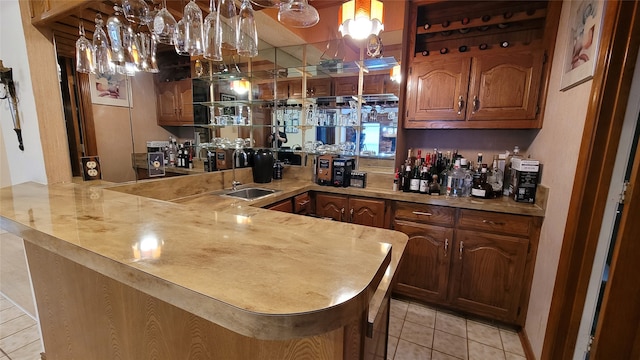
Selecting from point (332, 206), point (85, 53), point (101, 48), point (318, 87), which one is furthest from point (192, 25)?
Answer: point (318, 87)

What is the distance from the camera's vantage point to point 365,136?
2.67 meters

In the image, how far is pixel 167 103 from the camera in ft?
6.38

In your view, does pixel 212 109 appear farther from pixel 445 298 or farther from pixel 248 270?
pixel 445 298

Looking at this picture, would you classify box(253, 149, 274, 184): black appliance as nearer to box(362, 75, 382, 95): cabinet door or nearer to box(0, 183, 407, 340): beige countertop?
box(362, 75, 382, 95): cabinet door

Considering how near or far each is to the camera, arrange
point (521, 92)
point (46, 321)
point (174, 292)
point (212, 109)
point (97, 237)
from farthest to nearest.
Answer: point (212, 109), point (521, 92), point (46, 321), point (97, 237), point (174, 292)

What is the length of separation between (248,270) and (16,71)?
2019 mm

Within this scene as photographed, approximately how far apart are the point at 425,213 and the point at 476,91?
41.6 inches

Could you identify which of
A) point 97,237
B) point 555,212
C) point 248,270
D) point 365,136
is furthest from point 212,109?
point 555,212

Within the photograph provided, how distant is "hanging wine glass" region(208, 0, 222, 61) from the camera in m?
1.07

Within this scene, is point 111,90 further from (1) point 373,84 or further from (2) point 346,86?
(1) point 373,84

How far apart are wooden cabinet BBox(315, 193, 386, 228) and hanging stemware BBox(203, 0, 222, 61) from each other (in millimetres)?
1606

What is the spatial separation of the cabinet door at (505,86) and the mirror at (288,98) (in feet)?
2.27

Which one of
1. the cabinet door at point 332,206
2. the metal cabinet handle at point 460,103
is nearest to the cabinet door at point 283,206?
the cabinet door at point 332,206

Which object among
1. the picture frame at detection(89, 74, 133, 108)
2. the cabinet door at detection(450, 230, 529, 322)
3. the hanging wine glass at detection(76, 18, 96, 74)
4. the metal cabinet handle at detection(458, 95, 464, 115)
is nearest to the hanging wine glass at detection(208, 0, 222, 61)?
the hanging wine glass at detection(76, 18, 96, 74)
